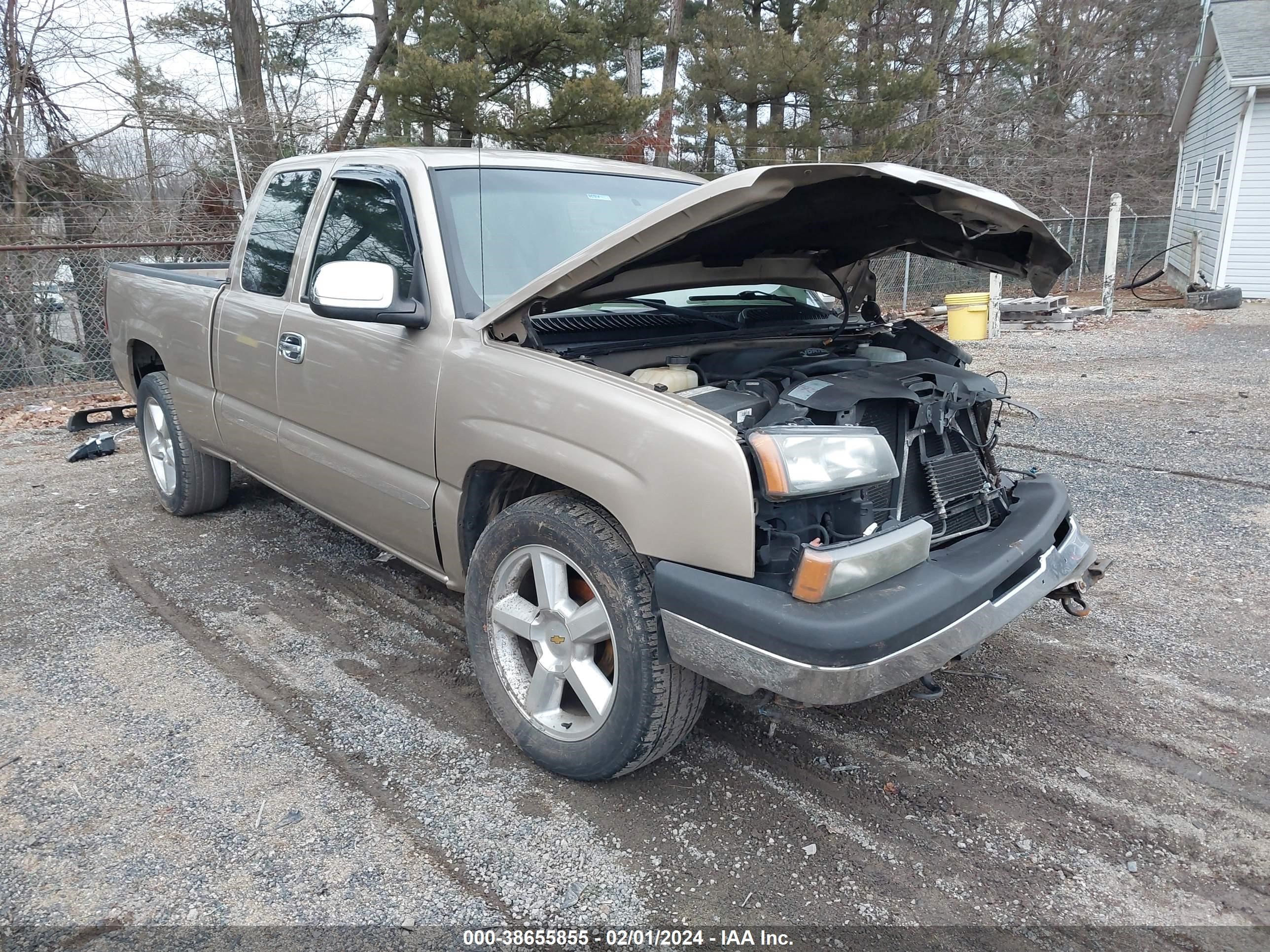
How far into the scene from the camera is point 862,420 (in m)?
2.70

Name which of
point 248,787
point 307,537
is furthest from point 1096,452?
point 248,787

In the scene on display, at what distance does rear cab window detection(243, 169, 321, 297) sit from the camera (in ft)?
13.0

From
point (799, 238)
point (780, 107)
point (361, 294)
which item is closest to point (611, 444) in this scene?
point (361, 294)

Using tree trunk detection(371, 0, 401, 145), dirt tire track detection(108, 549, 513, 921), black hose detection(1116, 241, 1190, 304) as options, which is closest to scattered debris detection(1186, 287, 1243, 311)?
black hose detection(1116, 241, 1190, 304)

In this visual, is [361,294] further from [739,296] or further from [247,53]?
[247,53]

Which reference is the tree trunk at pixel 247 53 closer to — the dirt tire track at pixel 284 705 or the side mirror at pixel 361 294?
the dirt tire track at pixel 284 705

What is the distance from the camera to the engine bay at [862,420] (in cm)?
234

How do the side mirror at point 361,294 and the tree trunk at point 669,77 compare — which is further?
the tree trunk at point 669,77

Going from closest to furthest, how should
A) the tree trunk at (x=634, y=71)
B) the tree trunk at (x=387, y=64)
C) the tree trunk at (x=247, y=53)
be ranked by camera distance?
the tree trunk at (x=387, y=64) → the tree trunk at (x=247, y=53) → the tree trunk at (x=634, y=71)

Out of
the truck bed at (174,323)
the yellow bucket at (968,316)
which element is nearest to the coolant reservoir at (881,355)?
the truck bed at (174,323)

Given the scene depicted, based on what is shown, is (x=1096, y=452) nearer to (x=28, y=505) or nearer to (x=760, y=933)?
(x=760, y=933)

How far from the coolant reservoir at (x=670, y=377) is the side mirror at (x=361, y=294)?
0.84 metres

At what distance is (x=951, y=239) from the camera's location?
3.29 m

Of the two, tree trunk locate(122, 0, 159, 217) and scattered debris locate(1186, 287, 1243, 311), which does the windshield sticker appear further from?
scattered debris locate(1186, 287, 1243, 311)
